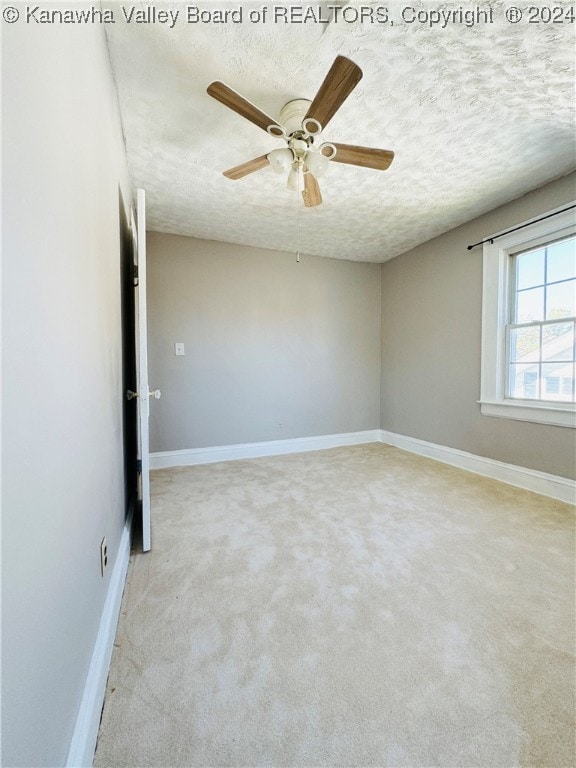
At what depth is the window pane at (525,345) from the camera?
271cm

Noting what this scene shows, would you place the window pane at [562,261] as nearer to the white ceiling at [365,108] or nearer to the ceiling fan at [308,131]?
the white ceiling at [365,108]

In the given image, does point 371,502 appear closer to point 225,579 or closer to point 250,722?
point 225,579

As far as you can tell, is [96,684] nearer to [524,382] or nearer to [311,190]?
[311,190]

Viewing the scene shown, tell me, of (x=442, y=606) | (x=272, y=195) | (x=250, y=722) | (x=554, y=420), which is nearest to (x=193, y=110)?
(x=272, y=195)

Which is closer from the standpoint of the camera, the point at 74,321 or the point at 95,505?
the point at 74,321

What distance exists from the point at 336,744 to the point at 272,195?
313 cm

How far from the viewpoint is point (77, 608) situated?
0.83 metres

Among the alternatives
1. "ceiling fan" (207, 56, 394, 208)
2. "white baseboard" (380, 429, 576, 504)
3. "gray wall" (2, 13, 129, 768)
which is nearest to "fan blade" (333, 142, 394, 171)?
"ceiling fan" (207, 56, 394, 208)

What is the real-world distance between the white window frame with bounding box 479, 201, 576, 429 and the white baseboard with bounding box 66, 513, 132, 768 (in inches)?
124

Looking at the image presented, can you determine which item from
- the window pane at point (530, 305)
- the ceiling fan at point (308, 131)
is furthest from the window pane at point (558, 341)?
the ceiling fan at point (308, 131)

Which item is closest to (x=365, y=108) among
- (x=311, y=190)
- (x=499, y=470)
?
(x=311, y=190)

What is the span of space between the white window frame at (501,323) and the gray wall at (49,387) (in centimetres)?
311

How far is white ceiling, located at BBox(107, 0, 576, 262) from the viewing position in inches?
53.7

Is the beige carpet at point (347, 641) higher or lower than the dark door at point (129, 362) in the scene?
lower
